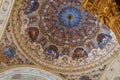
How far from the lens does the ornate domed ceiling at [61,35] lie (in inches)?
594

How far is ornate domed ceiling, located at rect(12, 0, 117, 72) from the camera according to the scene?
594 inches

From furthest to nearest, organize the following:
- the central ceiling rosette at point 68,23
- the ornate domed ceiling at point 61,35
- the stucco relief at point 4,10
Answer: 1. the central ceiling rosette at point 68,23
2. the ornate domed ceiling at point 61,35
3. the stucco relief at point 4,10

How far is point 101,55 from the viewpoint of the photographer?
51.2 ft

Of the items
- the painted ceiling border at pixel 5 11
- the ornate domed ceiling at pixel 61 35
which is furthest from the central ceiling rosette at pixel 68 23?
the painted ceiling border at pixel 5 11

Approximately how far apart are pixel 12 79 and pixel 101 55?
17.6 ft

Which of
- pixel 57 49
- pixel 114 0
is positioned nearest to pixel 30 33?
pixel 57 49

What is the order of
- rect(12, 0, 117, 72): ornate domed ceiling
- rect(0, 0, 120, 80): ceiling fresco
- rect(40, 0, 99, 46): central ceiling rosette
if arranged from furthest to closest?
1. rect(40, 0, 99, 46): central ceiling rosette
2. rect(12, 0, 117, 72): ornate domed ceiling
3. rect(0, 0, 120, 80): ceiling fresco

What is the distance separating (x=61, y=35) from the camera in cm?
1733

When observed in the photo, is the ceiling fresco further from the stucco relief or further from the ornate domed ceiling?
the stucco relief

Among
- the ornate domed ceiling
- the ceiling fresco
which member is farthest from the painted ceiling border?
the ornate domed ceiling

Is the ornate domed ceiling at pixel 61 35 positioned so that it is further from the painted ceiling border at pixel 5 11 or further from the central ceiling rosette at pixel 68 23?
the painted ceiling border at pixel 5 11

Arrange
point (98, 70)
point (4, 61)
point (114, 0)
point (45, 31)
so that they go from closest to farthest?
1. point (114, 0)
2. point (4, 61)
3. point (98, 70)
4. point (45, 31)

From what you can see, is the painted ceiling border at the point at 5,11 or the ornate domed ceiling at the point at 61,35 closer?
the painted ceiling border at the point at 5,11

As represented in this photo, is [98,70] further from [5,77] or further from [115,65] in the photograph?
[5,77]
